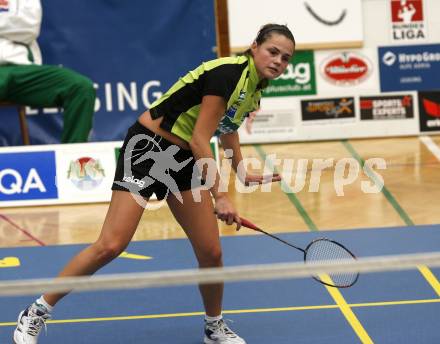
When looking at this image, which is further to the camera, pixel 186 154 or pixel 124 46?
pixel 124 46

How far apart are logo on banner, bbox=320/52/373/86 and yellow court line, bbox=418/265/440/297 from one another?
450cm

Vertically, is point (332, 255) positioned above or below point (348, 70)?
below

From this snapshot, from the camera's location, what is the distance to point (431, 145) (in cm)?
1023

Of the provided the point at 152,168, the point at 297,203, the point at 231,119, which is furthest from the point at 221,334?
the point at 297,203

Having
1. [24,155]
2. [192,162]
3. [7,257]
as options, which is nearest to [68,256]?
[7,257]

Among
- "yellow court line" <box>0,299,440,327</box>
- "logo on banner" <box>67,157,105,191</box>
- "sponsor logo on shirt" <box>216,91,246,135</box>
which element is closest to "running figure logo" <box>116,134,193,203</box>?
"sponsor logo on shirt" <box>216,91,246,135</box>

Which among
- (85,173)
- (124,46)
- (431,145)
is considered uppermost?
(124,46)

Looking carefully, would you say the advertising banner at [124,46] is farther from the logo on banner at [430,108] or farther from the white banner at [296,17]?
the logo on banner at [430,108]

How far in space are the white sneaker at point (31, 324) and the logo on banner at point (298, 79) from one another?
599 cm

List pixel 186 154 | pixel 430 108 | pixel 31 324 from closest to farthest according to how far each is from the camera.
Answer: pixel 186 154, pixel 31 324, pixel 430 108

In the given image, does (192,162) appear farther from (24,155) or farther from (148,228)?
(24,155)

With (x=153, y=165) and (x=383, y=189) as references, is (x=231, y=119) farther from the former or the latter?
(x=383, y=189)

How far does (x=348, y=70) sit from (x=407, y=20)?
0.82 metres

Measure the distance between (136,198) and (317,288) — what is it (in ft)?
5.67
